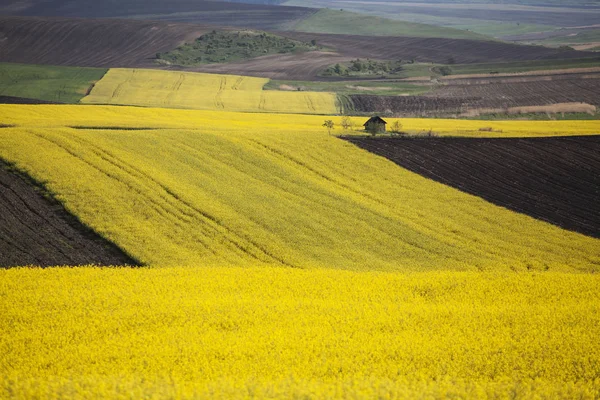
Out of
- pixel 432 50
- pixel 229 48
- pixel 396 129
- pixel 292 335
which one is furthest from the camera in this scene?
pixel 432 50

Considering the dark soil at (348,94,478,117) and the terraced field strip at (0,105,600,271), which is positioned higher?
the terraced field strip at (0,105,600,271)

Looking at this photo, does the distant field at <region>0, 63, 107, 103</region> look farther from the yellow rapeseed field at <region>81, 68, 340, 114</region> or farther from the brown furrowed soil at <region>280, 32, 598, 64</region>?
the brown furrowed soil at <region>280, 32, 598, 64</region>

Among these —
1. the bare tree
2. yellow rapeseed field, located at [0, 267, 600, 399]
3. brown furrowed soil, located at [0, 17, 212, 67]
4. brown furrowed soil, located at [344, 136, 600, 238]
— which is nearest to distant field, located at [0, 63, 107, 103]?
brown furrowed soil, located at [0, 17, 212, 67]

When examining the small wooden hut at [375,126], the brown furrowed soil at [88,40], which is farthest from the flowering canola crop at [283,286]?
the brown furrowed soil at [88,40]

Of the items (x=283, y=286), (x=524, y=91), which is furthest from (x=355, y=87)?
(x=283, y=286)

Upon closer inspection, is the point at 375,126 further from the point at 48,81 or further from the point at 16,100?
the point at 48,81

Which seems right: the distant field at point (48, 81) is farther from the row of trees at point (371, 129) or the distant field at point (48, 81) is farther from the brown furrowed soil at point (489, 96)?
the row of trees at point (371, 129)
